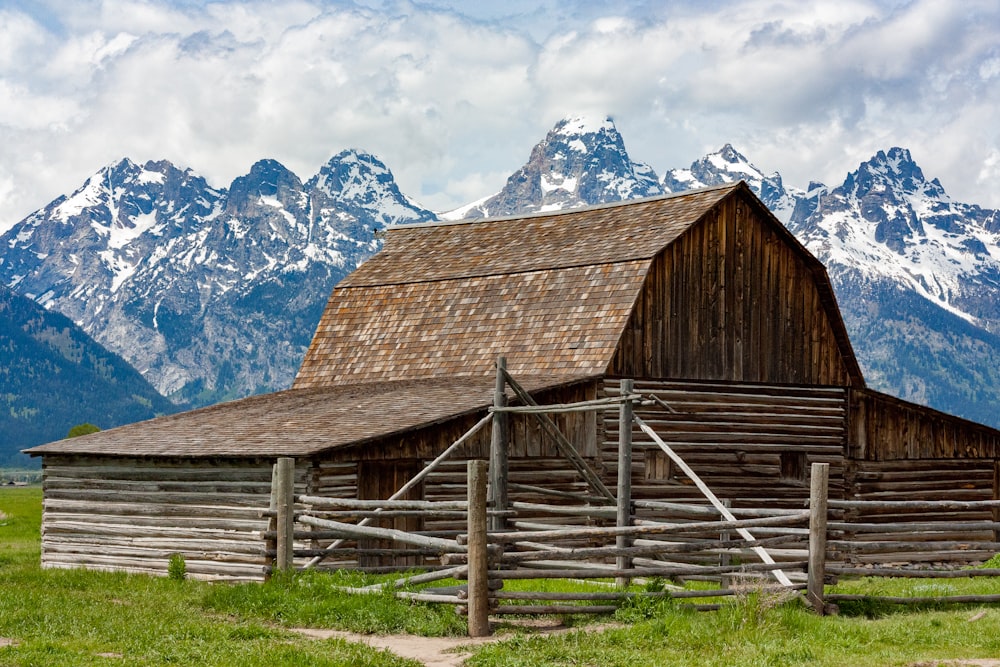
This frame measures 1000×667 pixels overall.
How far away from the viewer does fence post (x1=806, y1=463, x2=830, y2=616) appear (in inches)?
669

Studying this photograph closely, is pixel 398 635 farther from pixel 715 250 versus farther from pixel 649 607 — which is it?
pixel 715 250

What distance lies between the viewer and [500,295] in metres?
32.6

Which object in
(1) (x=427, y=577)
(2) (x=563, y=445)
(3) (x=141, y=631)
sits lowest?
(3) (x=141, y=631)

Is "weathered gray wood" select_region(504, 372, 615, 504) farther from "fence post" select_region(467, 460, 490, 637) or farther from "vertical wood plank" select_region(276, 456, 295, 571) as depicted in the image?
"fence post" select_region(467, 460, 490, 637)

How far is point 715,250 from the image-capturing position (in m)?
30.7

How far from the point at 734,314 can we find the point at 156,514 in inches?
505

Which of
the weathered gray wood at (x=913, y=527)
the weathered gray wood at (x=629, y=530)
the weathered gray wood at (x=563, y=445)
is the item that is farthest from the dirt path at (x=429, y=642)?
the weathered gray wood at (x=563, y=445)

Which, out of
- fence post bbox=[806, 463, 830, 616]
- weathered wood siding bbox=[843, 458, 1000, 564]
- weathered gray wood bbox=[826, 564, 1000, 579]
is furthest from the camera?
weathered wood siding bbox=[843, 458, 1000, 564]

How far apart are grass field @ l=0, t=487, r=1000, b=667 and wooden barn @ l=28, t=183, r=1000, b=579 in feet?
21.3

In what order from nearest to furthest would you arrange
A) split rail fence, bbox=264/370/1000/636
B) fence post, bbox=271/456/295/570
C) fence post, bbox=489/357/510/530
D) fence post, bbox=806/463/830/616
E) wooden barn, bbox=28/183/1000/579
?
split rail fence, bbox=264/370/1000/636 → fence post, bbox=806/463/830/616 → fence post, bbox=271/456/295/570 → fence post, bbox=489/357/510/530 → wooden barn, bbox=28/183/1000/579

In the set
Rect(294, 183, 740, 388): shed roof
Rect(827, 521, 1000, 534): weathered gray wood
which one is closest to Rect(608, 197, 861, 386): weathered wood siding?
Rect(294, 183, 740, 388): shed roof

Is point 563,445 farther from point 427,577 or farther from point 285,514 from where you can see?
point 427,577

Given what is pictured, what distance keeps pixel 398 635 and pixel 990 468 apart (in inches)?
898

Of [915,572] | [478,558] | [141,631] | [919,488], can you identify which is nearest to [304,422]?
[478,558]
